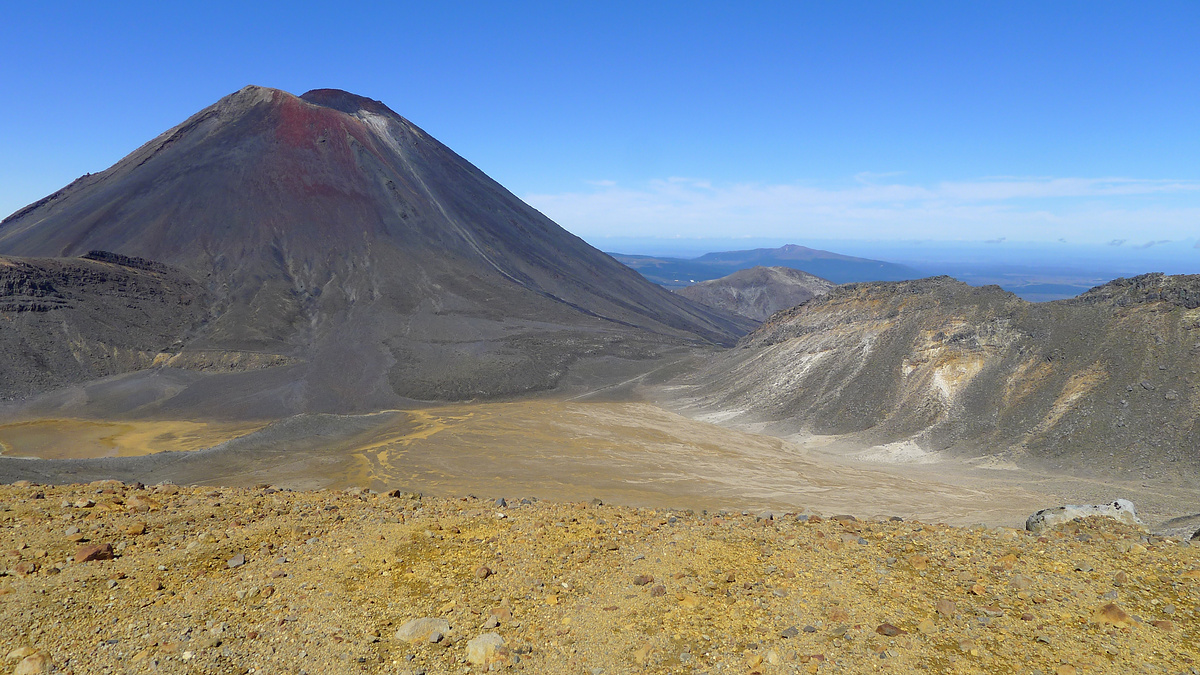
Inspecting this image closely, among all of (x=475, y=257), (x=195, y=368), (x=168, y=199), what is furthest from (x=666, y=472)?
(x=168, y=199)

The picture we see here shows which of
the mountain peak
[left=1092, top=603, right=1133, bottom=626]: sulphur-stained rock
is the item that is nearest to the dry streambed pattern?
[left=1092, top=603, right=1133, bottom=626]: sulphur-stained rock

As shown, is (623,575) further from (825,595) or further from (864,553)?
(864,553)

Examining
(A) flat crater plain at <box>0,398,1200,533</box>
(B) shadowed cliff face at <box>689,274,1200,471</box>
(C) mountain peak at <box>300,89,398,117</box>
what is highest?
(C) mountain peak at <box>300,89,398,117</box>

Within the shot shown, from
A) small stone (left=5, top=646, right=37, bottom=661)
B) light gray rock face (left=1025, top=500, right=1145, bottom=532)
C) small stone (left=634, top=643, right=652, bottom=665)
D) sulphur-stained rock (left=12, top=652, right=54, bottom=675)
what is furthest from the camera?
light gray rock face (left=1025, top=500, right=1145, bottom=532)

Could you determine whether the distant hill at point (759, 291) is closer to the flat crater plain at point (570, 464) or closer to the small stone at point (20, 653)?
the flat crater plain at point (570, 464)

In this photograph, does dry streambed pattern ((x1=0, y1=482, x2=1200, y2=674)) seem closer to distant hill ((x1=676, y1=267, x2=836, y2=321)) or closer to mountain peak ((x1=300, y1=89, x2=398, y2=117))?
mountain peak ((x1=300, y1=89, x2=398, y2=117))

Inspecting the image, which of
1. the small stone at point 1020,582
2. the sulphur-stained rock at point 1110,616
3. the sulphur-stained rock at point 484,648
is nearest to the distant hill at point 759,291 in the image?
the small stone at point 1020,582

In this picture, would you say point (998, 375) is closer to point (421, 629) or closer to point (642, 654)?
point (642, 654)
